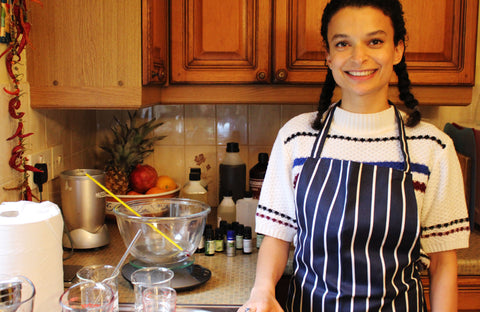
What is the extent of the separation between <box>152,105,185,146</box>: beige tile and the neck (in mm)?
987

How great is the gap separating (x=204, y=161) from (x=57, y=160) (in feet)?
2.15

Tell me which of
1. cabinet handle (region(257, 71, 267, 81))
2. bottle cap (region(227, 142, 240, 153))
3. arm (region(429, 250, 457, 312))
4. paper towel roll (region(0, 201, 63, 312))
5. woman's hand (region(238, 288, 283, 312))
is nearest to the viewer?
paper towel roll (region(0, 201, 63, 312))

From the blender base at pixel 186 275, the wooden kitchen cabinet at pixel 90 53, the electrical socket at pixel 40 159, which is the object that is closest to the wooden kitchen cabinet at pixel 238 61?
the wooden kitchen cabinet at pixel 90 53

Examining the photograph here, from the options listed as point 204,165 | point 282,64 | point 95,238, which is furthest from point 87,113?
point 282,64

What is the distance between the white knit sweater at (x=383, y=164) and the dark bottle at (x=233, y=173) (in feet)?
2.19

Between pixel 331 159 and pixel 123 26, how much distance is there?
72cm

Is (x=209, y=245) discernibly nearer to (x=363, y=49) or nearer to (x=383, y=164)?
(x=383, y=164)

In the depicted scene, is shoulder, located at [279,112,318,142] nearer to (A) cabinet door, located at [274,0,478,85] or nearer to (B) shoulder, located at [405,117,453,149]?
(B) shoulder, located at [405,117,453,149]

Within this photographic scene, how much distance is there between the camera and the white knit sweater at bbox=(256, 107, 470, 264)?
4.00 feet

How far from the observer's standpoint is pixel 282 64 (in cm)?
168

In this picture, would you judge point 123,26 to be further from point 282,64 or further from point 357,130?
point 357,130

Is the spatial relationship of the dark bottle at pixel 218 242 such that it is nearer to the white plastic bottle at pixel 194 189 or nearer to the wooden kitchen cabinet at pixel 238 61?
the white plastic bottle at pixel 194 189

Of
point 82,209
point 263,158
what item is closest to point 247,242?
point 263,158

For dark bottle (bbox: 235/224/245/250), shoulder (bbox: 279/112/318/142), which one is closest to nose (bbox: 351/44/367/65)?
shoulder (bbox: 279/112/318/142)
